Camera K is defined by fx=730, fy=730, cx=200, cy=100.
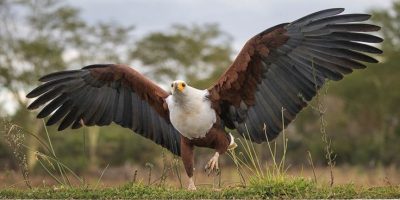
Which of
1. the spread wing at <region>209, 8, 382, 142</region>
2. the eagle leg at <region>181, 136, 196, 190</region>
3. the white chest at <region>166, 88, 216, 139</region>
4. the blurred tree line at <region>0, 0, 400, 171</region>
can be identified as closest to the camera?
the spread wing at <region>209, 8, 382, 142</region>

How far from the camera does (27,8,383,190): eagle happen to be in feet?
29.7

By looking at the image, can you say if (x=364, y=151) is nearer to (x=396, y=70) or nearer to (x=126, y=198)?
(x=396, y=70)

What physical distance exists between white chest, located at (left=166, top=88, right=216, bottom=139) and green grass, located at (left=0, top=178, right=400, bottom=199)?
52.7 inches

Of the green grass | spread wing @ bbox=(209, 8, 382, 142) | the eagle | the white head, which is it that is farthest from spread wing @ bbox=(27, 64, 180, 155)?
the green grass

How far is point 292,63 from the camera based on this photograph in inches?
367

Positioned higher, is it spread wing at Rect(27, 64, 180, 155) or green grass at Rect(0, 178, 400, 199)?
spread wing at Rect(27, 64, 180, 155)

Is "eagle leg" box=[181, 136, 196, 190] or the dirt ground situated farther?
"eagle leg" box=[181, 136, 196, 190]

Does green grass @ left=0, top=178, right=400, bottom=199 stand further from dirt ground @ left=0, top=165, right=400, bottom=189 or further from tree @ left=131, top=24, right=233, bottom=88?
tree @ left=131, top=24, right=233, bottom=88

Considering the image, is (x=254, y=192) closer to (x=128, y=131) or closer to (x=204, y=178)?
(x=204, y=178)

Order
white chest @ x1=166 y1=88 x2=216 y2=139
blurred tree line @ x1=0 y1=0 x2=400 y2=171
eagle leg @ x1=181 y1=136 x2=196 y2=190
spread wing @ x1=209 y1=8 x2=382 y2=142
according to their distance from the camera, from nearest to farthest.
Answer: spread wing @ x1=209 y1=8 x2=382 y2=142, white chest @ x1=166 y1=88 x2=216 y2=139, eagle leg @ x1=181 y1=136 x2=196 y2=190, blurred tree line @ x1=0 y1=0 x2=400 y2=171

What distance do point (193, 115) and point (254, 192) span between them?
182 centimetres

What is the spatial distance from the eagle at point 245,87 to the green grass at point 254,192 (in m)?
1.13

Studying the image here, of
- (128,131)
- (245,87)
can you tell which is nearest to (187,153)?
(245,87)

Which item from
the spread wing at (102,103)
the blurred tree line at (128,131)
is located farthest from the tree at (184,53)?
the spread wing at (102,103)
